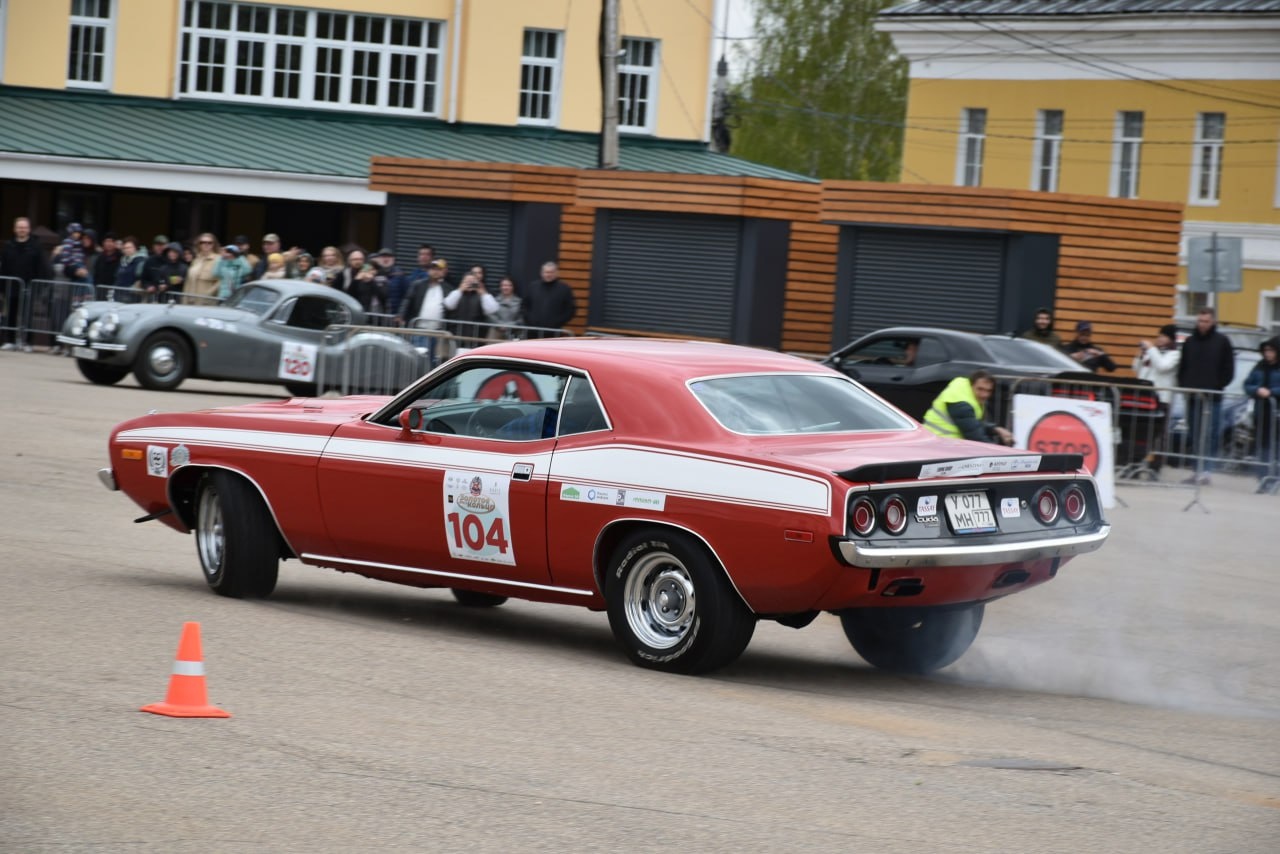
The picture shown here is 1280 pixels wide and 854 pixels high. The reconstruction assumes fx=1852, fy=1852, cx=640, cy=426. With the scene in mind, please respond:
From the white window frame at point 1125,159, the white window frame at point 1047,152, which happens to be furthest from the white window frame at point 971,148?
the white window frame at point 1125,159

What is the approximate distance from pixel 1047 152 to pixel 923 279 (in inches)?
711

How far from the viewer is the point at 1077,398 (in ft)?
56.2

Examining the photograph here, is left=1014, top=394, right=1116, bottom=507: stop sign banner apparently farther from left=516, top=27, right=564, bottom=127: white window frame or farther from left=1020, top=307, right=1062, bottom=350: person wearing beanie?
left=516, top=27, right=564, bottom=127: white window frame

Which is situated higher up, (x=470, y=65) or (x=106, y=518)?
(x=470, y=65)

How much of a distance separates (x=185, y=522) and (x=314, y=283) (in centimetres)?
1401

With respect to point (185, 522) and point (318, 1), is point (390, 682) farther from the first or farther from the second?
point (318, 1)

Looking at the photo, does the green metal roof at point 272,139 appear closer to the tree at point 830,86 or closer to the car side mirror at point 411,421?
the tree at point 830,86

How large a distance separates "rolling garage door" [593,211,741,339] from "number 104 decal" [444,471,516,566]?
18133 mm

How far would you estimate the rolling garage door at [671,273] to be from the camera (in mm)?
26562

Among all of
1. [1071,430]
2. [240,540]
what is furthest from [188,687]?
[1071,430]

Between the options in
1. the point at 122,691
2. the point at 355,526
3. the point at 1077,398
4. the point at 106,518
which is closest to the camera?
the point at 122,691

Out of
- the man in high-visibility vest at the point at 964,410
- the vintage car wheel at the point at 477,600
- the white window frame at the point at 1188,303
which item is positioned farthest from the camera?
the white window frame at the point at 1188,303

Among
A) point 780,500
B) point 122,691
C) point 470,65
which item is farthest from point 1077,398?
point 470,65

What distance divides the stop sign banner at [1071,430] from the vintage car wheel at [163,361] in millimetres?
10693
